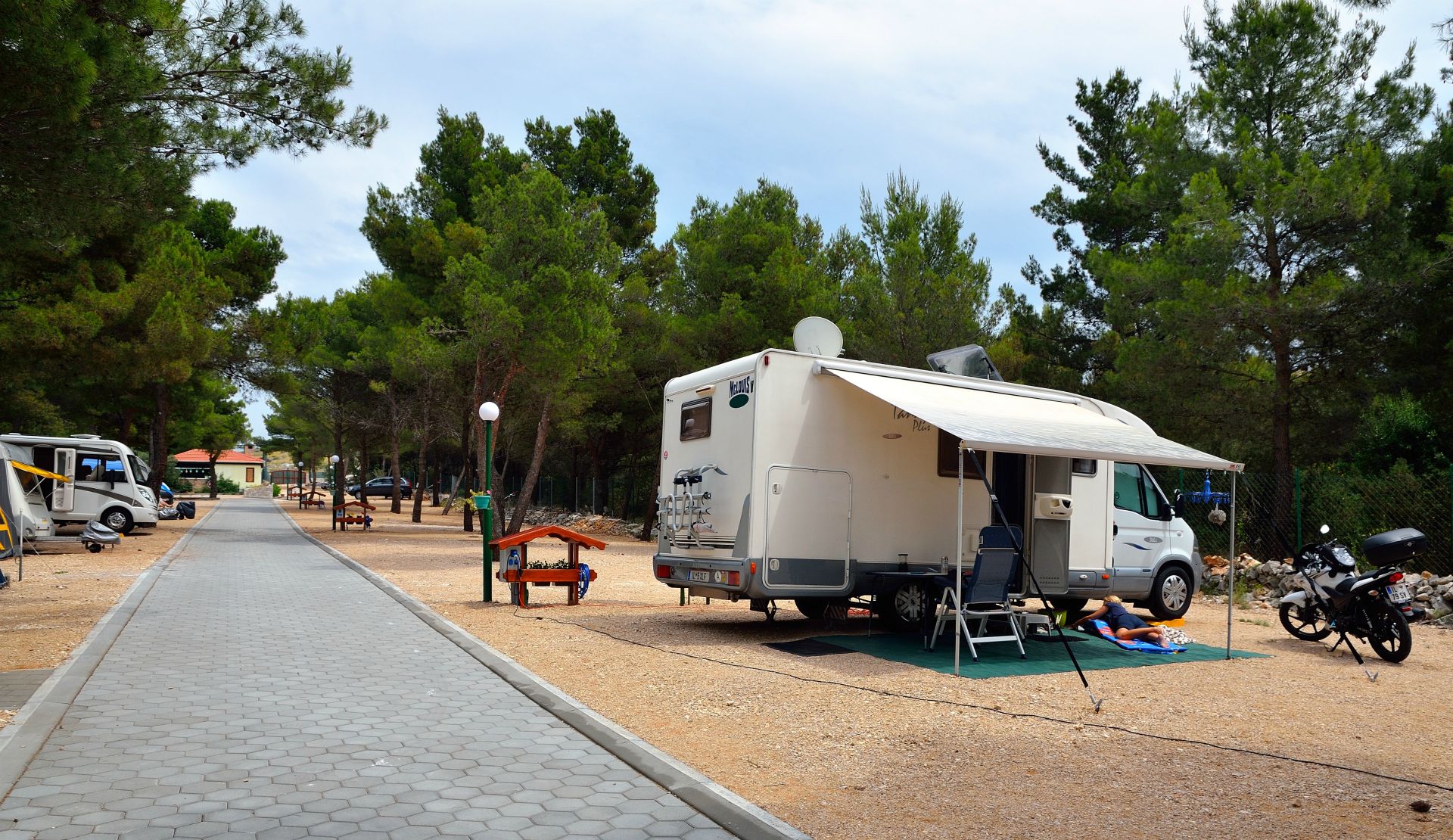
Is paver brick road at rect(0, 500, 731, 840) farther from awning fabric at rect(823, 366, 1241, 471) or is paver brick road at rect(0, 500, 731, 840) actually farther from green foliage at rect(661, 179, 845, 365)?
green foliage at rect(661, 179, 845, 365)

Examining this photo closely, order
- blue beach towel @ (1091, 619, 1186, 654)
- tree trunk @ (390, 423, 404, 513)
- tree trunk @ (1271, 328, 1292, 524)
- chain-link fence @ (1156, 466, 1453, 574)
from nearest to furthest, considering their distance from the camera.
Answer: blue beach towel @ (1091, 619, 1186, 654), chain-link fence @ (1156, 466, 1453, 574), tree trunk @ (1271, 328, 1292, 524), tree trunk @ (390, 423, 404, 513)

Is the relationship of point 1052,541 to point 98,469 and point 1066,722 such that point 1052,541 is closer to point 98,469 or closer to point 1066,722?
point 1066,722

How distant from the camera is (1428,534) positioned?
13820 millimetres

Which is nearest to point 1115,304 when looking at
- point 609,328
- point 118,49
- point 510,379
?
point 609,328

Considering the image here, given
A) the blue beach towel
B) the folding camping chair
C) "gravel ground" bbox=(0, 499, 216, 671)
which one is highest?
the folding camping chair

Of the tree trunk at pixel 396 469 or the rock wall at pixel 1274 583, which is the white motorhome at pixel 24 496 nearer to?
the tree trunk at pixel 396 469

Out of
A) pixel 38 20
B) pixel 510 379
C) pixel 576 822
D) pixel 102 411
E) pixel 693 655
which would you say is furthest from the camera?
pixel 102 411

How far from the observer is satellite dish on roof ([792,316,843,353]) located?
1005 cm

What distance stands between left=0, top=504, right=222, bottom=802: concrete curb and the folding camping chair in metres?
6.41

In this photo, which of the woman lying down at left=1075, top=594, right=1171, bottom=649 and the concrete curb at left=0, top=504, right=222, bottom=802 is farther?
the woman lying down at left=1075, top=594, right=1171, bottom=649

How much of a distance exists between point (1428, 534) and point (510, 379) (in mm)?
16486

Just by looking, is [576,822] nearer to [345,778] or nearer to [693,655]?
[345,778]

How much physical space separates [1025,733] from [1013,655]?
10.6 feet

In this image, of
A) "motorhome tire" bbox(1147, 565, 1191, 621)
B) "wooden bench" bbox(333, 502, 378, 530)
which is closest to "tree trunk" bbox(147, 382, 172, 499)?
"wooden bench" bbox(333, 502, 378, 530)
